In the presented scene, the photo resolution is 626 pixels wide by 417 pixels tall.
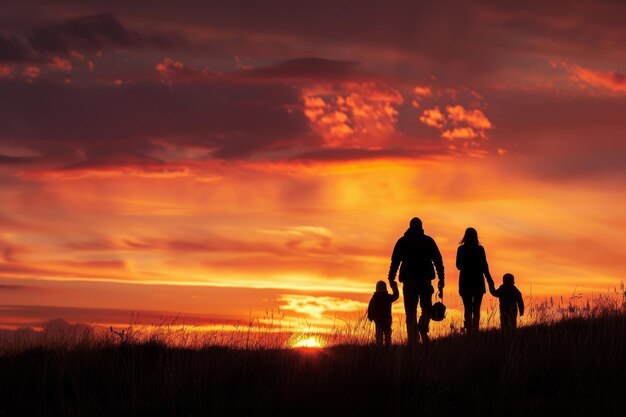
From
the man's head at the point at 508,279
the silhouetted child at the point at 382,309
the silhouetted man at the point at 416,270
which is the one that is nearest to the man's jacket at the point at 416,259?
the silhouetted man at the point at 416,270

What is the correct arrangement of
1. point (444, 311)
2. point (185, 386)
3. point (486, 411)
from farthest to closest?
point (444, 311), point (185, 386), point (486, 411)

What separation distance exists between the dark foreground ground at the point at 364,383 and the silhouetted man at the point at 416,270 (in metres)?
1.90

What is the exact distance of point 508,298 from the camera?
18.5 m

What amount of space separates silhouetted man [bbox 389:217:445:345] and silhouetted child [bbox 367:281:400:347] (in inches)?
13.0

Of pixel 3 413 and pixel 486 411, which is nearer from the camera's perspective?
pixel 486 411

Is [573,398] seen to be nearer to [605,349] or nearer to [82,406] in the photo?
[605,349]

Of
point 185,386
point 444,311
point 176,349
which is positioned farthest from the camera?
point 444,311

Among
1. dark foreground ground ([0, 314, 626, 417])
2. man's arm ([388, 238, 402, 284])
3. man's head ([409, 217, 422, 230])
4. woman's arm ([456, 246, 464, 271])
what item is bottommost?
dark foreground ground ([0, 314, 626, 417])

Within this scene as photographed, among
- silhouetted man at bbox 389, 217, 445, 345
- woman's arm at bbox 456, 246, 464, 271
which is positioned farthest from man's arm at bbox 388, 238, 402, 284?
woman's arm at bbox 456, 246, 464, 271

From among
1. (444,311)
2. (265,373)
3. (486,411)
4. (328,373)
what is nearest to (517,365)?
(486,411)

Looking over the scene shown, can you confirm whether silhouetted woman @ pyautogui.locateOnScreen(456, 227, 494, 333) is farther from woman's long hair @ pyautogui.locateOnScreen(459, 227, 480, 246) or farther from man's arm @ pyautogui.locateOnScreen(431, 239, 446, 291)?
man's arm @ pyautogui.locateOnScreen(431, 239, 446, 291)

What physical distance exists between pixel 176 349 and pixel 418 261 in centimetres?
492

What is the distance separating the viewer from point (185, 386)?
12258 millimetres

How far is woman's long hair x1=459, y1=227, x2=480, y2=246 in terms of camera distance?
59.6ft
